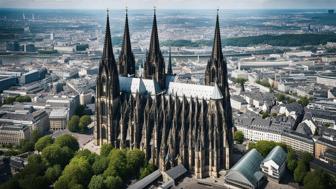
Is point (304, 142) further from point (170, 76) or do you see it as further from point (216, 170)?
point (170, 76)

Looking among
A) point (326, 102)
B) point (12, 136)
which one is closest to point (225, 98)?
point (12, 136)

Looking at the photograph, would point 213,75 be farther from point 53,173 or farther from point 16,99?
point 16,99

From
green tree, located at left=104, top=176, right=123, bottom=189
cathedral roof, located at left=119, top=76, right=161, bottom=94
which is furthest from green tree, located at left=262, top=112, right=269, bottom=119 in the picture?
green tree, located at left=104, top=176, right=123, bottom=189

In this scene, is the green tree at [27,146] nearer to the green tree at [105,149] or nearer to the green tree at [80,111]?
the green tree at [105,149]

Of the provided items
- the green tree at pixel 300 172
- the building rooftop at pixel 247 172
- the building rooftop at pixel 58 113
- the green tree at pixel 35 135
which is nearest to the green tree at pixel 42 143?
the green tree at pixel 35 135

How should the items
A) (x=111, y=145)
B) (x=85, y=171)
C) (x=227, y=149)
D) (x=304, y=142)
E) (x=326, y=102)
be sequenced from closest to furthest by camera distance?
1. (x=85, y=171)
2. (x=227, y=149)
3. (x=111, y=145)
4. (x=304, y=142)
5. (x=326, y=102)

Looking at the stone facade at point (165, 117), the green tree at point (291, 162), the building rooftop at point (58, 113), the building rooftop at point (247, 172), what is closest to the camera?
the building rooftop at point (247, 172)
